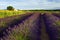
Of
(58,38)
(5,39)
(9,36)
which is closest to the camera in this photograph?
(5,39)

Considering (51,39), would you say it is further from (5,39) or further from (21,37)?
(5,39)

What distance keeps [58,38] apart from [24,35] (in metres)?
1.64

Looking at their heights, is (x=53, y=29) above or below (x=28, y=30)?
below

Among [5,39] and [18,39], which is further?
[18,39]

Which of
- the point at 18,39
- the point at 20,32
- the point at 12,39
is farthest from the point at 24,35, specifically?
the point at 12,39

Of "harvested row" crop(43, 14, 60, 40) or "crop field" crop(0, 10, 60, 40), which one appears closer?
"crop field" crop(0, 10, 60, 40)

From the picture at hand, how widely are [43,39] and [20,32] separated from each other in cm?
110

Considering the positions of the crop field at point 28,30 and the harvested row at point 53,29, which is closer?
the crop field at point 28,30

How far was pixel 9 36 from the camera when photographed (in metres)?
10.9

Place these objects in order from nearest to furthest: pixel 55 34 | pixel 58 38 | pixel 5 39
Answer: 1. pixel 5 39
2. pixel 58 38
3. pixel 55 34

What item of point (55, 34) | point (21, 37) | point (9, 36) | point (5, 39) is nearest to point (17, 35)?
point (21, 37)

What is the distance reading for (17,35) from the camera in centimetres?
1195

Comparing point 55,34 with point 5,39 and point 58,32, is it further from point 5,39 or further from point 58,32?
point 5,39

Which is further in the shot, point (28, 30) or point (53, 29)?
point (53, 29)
